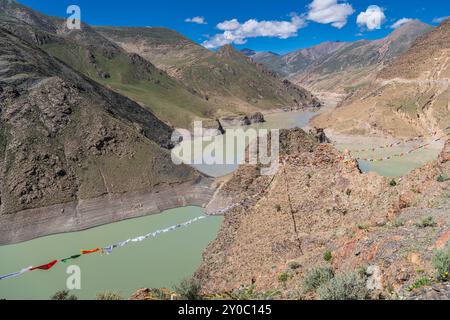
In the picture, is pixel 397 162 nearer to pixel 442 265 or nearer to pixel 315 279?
pixel 315 279

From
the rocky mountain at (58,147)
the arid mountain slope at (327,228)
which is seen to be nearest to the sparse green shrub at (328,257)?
the arid mountain slope at (327,228)

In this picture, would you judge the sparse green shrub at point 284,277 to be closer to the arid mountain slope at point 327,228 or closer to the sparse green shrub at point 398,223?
Answer: the arid mountain slope at point 327,228

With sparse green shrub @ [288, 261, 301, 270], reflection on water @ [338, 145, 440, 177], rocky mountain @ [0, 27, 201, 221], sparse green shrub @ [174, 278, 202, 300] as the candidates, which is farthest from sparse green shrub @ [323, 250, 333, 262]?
reflection on water @ [338, 145, 440, 177]

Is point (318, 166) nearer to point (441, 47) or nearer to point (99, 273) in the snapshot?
point (99, 273)

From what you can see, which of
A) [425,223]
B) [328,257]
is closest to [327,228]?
[328,257]

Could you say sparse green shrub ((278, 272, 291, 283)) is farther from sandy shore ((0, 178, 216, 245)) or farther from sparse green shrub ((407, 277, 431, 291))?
sandy shore ((0, 178, 216, 245))

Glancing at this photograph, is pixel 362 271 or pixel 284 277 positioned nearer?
pixel 362 271

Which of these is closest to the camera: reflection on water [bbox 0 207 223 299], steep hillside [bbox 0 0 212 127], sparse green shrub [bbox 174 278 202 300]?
sparse green shrub [bbox 174 278 202 300]
